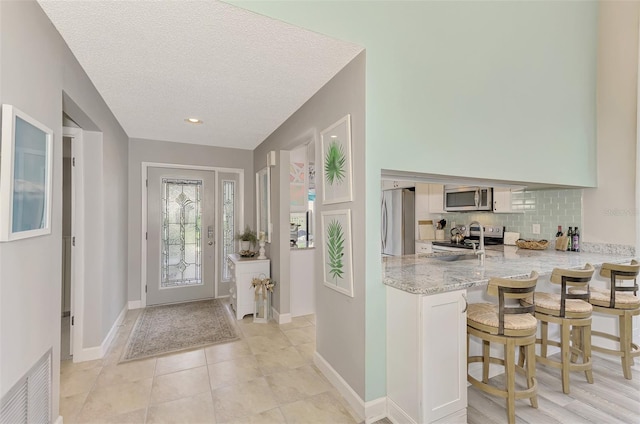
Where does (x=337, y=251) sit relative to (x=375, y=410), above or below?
above

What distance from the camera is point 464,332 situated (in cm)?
187

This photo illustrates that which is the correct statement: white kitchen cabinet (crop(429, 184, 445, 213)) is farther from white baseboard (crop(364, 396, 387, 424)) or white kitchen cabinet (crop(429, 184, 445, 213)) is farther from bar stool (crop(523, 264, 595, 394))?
white baseboard (crop(364, 396, 387, 424))

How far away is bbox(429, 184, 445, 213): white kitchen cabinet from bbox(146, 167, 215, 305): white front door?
376 centimetres

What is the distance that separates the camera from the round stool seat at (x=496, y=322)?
1828 mm

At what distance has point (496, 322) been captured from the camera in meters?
1.89

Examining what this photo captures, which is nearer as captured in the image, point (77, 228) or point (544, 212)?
point (77, 228)

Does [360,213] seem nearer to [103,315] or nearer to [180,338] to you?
[180,338]

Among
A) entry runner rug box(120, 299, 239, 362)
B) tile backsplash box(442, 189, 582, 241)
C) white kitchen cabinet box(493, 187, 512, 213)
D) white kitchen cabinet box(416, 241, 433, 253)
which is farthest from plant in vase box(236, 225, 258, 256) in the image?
tile backsplash box(442, 189, 582, 241)

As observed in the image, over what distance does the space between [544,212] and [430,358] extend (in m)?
2.96

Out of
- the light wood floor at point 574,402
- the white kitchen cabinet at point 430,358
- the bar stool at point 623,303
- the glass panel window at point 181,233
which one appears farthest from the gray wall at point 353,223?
the glass panel window at point 181,233

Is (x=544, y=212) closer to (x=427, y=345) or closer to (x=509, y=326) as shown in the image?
(x=509, y=326)

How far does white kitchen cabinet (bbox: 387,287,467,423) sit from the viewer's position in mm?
1756

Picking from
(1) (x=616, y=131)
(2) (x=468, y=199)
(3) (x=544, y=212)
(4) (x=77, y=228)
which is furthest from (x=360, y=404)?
(1) (x=616, y=131)

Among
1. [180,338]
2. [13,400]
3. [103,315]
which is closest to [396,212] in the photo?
[180,338]
